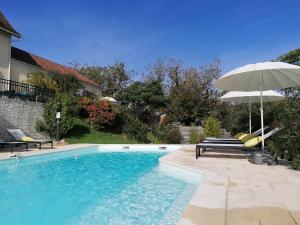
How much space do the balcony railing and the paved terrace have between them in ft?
46.5

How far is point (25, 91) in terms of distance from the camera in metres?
20.0

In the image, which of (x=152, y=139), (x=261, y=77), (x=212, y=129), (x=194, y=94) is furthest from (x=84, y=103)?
(x=261, y=77)

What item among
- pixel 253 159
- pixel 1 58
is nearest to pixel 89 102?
pixel 1 58

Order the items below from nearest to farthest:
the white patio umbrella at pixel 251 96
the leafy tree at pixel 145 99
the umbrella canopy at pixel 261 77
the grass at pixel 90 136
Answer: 1. the umbrella canopy at pixel 261 77
2. the white patio umbrella at pixel 251 96
3. the grass at pixel 90 136
4. the leafy tree at pixel 145 99

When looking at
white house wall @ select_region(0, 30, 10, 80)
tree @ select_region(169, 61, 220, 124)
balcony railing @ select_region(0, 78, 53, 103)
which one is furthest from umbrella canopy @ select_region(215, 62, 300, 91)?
white house wall @ select_region(0, 30, 10, 80)

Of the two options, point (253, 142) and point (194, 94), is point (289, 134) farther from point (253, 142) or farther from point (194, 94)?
point (194, 94)

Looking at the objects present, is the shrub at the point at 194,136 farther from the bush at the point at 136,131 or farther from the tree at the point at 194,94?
the tree at the point at 194,94

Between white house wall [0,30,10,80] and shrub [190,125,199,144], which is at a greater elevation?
white house wall [0,30,10,80]

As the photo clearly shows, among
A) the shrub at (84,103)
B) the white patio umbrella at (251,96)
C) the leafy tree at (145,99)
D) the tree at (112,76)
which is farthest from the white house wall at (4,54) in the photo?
the tree at (112,76)

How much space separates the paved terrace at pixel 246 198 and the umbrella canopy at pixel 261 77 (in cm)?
282

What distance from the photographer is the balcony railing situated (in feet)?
60.6

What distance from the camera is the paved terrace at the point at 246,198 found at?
13.6ft

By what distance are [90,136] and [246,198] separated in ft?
55.0

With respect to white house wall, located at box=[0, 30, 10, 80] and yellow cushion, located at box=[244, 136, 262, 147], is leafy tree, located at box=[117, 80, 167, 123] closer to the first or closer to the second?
white house wall, located at box=[0, 30, 10, 80]
